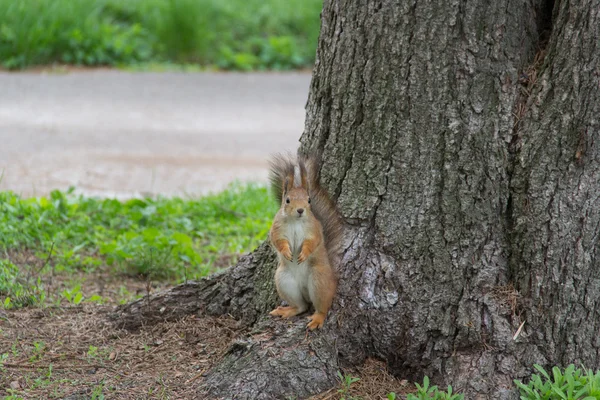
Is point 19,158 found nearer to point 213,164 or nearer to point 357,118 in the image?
point 213,164

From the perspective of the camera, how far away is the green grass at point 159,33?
1027 centimetres

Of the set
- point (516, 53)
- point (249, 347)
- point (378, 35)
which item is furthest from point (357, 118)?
point (249, 347)

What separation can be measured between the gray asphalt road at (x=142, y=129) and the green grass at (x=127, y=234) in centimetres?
70

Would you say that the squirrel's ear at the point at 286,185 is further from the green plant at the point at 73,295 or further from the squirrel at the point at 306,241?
the green plant at the point at 73,295

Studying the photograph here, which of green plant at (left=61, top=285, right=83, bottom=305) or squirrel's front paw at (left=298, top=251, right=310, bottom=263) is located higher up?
squirrel's front paw at (left=298, top=251, right=310, bottom=263)

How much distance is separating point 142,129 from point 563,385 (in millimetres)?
6178

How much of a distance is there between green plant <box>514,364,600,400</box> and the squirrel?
32.1 inches

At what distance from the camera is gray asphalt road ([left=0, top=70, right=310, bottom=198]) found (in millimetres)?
7012

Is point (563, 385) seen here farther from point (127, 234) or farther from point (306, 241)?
point (127, 234)

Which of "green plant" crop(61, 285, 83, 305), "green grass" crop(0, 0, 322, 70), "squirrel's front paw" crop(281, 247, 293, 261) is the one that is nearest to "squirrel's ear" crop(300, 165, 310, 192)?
"squirrel's front paw" crop(281, 247, 293, 261)

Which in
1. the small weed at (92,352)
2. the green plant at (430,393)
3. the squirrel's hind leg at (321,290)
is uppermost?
the squirrel's hind leg at (321,290)

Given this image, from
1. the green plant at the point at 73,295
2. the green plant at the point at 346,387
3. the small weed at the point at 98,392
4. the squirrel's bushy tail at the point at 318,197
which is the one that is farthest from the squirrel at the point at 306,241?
→ the green plant at the point at 73,295

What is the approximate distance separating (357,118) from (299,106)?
651 cm

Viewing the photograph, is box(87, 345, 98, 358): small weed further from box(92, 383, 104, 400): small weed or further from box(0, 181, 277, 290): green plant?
box(0, 181, 277, 290): green plant
